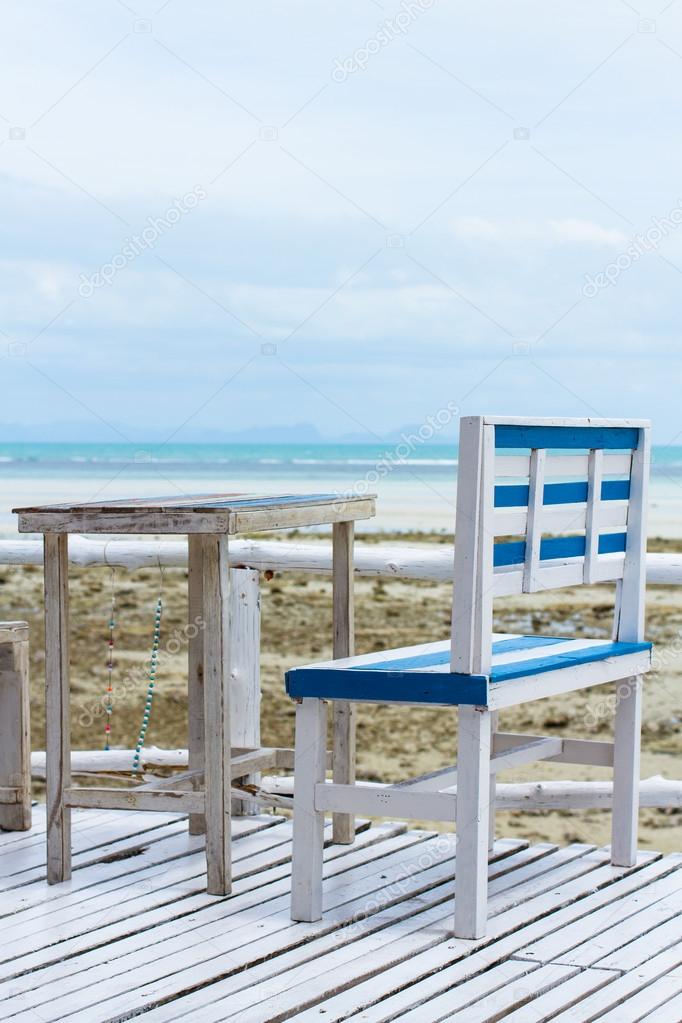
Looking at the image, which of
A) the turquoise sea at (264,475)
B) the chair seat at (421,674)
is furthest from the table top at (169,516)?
the turquoise sea at (264,475)

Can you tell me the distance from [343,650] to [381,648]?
24.2 feet

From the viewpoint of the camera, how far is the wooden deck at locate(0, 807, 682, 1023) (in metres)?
2.36

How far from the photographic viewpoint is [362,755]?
796 centimetres

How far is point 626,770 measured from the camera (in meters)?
3.28

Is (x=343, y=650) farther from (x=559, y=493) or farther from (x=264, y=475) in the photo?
(x=264, y=475)

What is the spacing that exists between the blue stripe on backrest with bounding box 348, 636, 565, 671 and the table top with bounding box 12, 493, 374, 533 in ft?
1.43

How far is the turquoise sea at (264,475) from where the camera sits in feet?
96.7

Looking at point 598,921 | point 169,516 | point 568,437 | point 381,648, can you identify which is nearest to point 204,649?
point 169,516

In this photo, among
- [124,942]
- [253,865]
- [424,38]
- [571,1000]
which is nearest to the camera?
[571,1000]

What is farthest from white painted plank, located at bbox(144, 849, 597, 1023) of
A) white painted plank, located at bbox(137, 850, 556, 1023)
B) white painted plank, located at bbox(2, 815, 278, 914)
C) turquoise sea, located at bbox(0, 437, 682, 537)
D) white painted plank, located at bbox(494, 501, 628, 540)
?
turquoise sea, located at bbox(0, 437, 682, 537)

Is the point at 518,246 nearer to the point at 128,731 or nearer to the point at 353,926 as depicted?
the point at 128,731

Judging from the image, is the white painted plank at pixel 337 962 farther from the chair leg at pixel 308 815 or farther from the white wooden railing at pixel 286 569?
the white wooden railing at pixel 286 569

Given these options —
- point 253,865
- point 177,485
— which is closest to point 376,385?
point 177,485

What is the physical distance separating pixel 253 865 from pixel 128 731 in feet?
20.7
